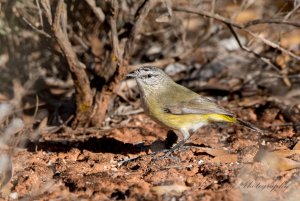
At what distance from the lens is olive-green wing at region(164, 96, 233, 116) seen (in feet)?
20.2

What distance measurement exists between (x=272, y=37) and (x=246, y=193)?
4123 millimetres

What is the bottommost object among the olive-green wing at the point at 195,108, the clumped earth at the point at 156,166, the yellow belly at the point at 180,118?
the clumped earth at the point at 156,166

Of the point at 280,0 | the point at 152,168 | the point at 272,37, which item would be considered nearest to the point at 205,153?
the point at 152,168

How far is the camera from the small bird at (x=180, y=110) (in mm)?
6145

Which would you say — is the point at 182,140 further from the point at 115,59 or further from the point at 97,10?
the point at 97,10

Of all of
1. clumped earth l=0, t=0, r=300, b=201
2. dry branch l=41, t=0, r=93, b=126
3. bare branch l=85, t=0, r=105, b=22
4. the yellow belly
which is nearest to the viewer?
clumped earth l=0, t=0, r=300, b=201

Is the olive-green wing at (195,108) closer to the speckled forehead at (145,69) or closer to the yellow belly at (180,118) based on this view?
the yellow belly at (180,118)

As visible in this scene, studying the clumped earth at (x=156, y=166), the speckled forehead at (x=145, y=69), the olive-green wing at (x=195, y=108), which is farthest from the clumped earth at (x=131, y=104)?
the olive-green wing at (x=195, y=108)

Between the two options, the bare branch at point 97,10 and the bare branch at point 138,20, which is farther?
the bare branch at point 97,10

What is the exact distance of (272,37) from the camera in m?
8.38

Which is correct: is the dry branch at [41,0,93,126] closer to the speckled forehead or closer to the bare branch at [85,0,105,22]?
the bare branch at [85,0,105,22]

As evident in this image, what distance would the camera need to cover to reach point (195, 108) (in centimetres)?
621

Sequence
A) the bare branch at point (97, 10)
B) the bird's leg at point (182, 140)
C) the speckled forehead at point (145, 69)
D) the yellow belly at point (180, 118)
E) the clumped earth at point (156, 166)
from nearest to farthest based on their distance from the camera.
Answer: the clumped earth at point (156, 166), the bird's leg at point (182, 140), the yellow belly at point (180, 118), the speckled forehead at point (145, 69), the bare branch at point (97, 10)

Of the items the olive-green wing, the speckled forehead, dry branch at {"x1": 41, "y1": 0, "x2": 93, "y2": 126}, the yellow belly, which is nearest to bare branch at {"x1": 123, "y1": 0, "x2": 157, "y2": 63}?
the speckled forehead
